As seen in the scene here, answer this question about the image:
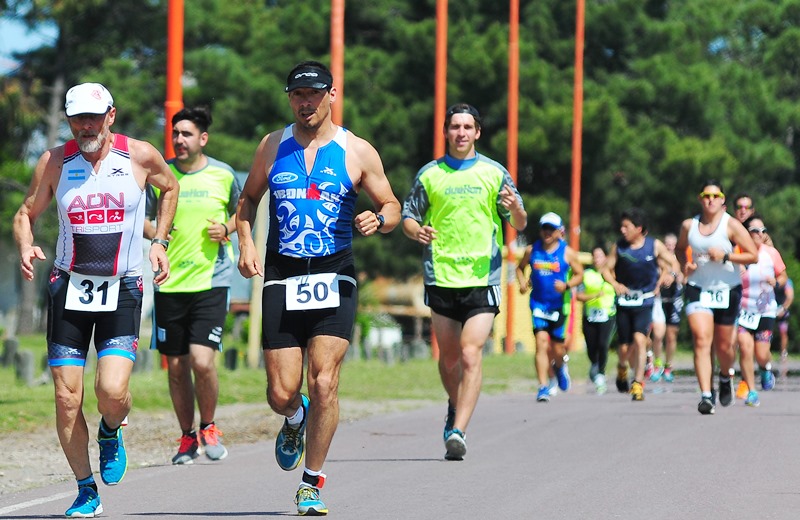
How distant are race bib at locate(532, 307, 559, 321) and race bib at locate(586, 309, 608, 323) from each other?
1975 mm

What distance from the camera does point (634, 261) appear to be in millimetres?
19234

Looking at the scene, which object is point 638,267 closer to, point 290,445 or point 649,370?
point 649,370

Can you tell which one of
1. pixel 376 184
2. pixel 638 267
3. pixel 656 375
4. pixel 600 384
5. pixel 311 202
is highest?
pixel 376 184

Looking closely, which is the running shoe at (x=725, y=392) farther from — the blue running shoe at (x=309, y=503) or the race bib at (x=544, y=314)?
the blue running shoe at (x=309, y=503)

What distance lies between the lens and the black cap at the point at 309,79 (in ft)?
27.1

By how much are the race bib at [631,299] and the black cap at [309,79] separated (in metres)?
11.2

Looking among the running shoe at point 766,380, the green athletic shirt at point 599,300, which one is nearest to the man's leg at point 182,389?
the green athletic shirt at point 599,300

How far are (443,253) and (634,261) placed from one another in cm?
797

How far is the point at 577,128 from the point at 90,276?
35444mm

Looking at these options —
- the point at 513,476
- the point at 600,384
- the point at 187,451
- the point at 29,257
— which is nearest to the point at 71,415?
the point at 29,257

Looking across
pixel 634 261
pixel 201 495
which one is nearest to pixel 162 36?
pixel 634 261

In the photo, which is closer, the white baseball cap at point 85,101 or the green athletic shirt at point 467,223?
the white baseball cap at point 85,101

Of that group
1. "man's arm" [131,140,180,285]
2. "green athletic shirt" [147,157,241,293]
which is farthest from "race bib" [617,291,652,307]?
"man's arm" [131,140,180,285]

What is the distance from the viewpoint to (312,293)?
8.40m
